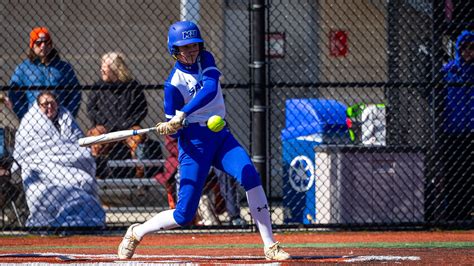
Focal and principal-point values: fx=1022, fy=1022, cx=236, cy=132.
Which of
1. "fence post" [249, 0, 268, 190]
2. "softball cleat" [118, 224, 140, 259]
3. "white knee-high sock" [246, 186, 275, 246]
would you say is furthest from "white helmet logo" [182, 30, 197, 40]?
"fence post" [249, 0, 268, 190]

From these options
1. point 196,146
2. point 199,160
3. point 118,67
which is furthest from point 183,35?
point 118,67

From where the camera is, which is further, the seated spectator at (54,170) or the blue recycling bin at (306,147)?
the blue recycling bin at (306,147)

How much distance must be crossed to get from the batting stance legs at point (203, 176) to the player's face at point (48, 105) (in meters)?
2.91

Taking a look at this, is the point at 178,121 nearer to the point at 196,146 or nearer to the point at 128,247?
the point at 196,146

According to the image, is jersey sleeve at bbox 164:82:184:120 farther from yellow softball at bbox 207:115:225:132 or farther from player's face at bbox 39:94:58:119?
player's face at bbox 39:94:58:119

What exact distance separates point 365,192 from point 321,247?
1.66 metres

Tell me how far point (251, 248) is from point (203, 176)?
1.57 metres

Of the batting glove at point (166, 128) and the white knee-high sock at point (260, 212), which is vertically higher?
the batting glove at point (166, 128)

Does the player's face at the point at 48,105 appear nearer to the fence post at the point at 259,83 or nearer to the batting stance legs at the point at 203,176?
the fence post at the point at 259,83

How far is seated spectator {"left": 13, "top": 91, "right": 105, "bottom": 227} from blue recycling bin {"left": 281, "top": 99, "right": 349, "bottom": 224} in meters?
1.96

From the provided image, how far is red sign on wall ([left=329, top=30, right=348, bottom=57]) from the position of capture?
496 inches

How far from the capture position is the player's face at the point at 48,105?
9.93 m

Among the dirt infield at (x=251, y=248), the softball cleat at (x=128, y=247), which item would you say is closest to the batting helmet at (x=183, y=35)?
the softball cleat at (x=128, y=247)

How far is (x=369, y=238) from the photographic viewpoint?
31.2ft
